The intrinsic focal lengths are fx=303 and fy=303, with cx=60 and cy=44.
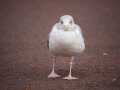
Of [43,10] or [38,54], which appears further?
[43,10]

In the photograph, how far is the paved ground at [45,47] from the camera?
5.87 meters

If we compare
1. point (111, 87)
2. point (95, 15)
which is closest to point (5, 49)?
point (111, 87)

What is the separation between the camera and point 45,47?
363 inches

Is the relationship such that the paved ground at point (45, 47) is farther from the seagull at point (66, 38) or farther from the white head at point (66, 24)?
the white head at point (66, 24)

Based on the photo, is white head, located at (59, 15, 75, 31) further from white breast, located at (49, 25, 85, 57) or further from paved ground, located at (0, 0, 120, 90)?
paved ground, located at (0, 0, 120, 90)

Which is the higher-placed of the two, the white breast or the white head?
the white head

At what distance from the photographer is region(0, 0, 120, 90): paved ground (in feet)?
19.2

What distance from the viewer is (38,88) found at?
544 cm

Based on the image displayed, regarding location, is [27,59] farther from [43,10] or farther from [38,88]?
[43,10]

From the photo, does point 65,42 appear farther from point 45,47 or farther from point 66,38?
point 45,47

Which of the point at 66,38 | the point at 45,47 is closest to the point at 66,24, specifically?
the point at 66,38

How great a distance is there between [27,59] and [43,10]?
889cm

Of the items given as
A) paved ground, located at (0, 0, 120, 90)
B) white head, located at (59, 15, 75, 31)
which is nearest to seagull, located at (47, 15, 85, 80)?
white head, located at (59, 15, 75, 31)

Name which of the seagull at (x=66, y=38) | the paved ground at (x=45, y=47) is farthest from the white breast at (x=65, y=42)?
the paved ground at (x=45, y=47)
